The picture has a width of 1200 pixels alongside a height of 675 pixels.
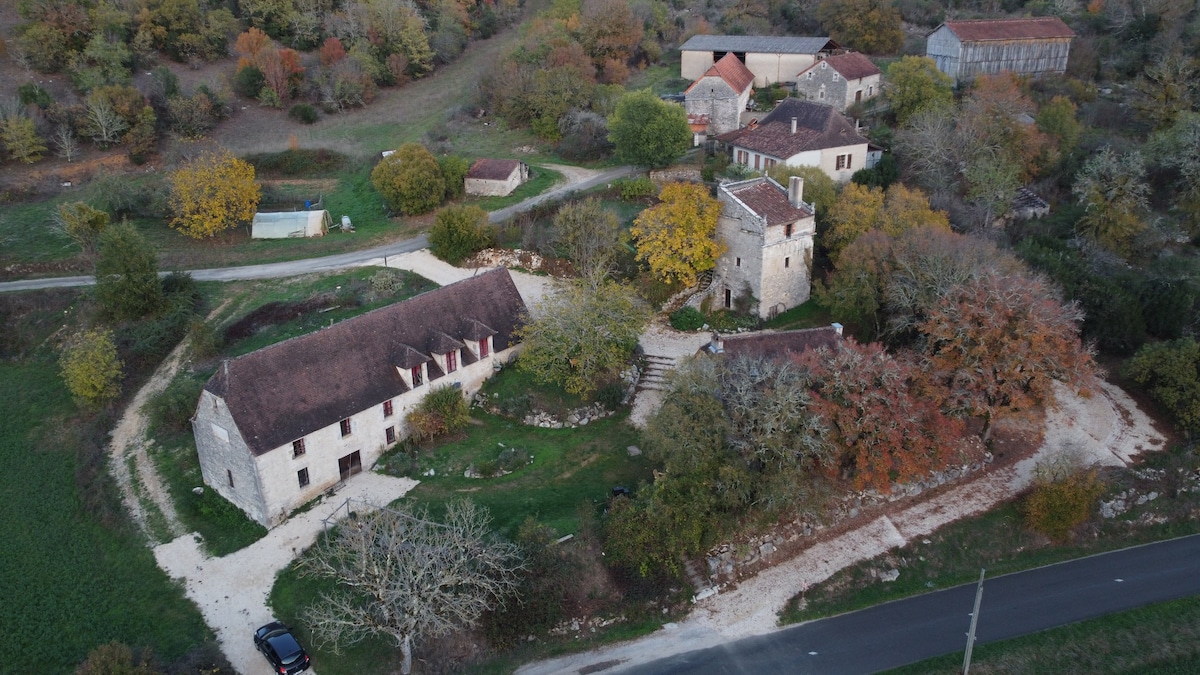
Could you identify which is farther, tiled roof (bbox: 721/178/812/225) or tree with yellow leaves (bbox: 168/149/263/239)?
tree with yellow leaves (bbox: 168/149/263/239)

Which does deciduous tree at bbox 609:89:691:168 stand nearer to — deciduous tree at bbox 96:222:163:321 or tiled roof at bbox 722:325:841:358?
tiled roof at bbox 722:325:841:358

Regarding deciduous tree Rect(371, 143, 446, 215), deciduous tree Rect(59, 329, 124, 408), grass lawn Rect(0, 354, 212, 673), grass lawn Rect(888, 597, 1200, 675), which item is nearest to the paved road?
deciduous tree Rect(371, 143, 446, 215)

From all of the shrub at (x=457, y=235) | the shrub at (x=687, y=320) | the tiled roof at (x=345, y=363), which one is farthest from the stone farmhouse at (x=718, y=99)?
the tiled roof at (x=345, y=363)

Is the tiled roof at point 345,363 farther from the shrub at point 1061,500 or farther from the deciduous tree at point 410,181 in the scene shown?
the shrub at point 1061,500

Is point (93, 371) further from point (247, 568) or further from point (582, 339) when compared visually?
point (582, 339)

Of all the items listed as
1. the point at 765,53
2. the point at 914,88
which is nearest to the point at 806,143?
the point at 914,88

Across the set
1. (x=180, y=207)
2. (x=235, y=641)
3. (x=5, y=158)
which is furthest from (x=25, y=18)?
(x=235, y=641)
